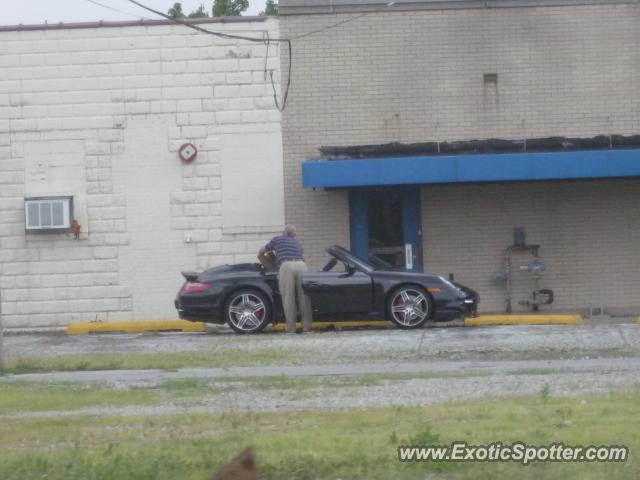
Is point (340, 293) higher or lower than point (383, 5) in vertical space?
lower

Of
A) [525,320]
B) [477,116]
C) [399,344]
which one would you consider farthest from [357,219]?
[399,344]

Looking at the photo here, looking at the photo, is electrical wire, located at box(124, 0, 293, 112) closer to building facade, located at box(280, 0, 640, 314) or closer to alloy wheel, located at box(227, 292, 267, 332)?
building facade, located at box(280, 0, 640, 314)

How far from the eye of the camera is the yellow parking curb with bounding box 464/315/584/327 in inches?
768

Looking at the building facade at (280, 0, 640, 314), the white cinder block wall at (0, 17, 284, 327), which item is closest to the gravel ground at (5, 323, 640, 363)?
the white cinder block wall at (0, 17, 284, 327)

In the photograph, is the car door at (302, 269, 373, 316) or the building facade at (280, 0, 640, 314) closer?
the car door at (302, 269, 373, 316)

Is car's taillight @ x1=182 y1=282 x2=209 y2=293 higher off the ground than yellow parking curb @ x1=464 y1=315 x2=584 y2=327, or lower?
higher

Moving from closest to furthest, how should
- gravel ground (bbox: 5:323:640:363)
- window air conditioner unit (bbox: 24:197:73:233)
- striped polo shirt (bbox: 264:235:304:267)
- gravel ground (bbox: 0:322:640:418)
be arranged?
gravel ground (bbox: 0:322:640:418) → gravel ground (bbox: 5:323:640:363) → striped polo shirt (bbox: 264:235:304:267) → window air conditioner unit (bbox: 24:197:73:233)

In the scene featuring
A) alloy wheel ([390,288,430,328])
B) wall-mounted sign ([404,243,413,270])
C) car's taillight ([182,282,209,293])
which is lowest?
alloy wheel ([390,288,430,328])

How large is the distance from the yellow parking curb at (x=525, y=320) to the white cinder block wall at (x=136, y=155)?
4500mm

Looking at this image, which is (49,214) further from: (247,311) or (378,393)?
(378,393)

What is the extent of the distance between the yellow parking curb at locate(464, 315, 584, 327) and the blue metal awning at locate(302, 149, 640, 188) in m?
2.54

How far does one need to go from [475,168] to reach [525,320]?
2910 millimetres

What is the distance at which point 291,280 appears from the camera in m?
18.5

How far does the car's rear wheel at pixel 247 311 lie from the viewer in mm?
18719
